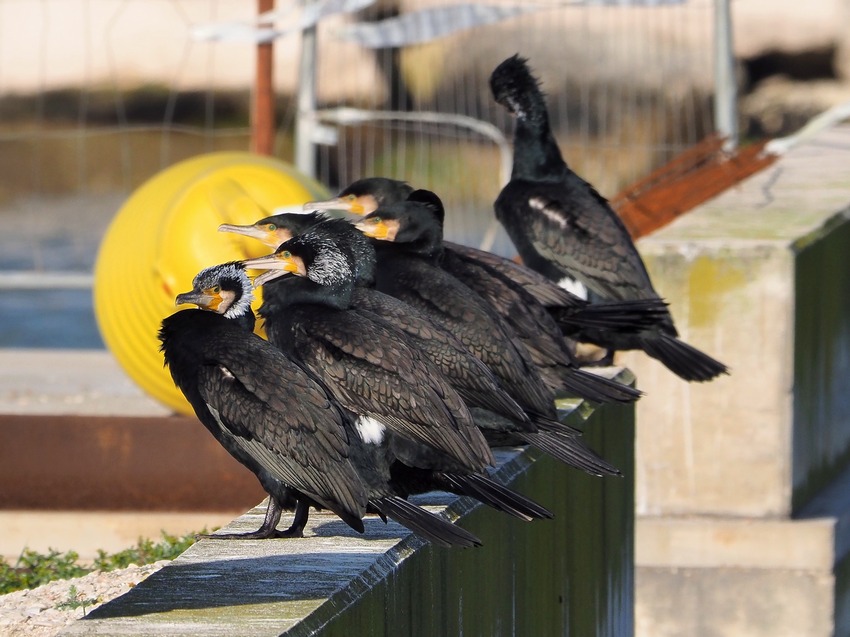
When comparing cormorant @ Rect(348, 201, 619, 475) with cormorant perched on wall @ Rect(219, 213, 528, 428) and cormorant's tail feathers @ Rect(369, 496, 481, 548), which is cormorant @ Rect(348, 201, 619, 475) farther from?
cormorant's tail feathers @ Rect(369, 496, 481, 548)

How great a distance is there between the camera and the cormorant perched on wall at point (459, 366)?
172 inches

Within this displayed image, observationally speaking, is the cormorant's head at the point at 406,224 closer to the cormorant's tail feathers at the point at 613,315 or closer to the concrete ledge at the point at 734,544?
the cormorant's tail feathers at the point at 613,315

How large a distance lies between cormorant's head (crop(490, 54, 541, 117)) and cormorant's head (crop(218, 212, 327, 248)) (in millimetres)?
1666

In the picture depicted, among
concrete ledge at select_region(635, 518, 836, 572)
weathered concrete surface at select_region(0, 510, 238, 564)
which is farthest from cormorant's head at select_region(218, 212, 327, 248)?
concrete ledge at select_region(635, 518, 836, 572)

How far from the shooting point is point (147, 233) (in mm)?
8156

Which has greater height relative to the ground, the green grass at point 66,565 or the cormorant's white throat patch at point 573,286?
the cormorant's white throat patch at point 573,286

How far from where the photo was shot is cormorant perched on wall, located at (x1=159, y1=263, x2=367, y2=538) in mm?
3756

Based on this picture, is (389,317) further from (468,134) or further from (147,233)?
(468,134)

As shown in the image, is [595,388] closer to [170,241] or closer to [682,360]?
[682,360]

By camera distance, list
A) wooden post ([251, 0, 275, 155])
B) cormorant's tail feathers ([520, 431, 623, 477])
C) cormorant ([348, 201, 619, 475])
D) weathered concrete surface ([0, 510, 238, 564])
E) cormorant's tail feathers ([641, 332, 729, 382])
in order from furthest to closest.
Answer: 1. wooden post ([251, 0, 275, 155])
2. weathered concrete surface ([0, 510, 238, 564])
3. cormorant's tail feathers ([641, 332, 729, 382])
4. cormorant ([348, 201, 619, 475])
5. cormorant's tail feathers ([520, 431, 623, 477])

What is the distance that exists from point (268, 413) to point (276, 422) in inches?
1.0

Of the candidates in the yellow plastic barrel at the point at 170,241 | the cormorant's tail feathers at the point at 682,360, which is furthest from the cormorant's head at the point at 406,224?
the yellow plastic barrel at the point at 170,241

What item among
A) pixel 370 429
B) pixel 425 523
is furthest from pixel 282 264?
pixel 425 523

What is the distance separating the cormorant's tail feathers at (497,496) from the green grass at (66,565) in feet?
4.24
